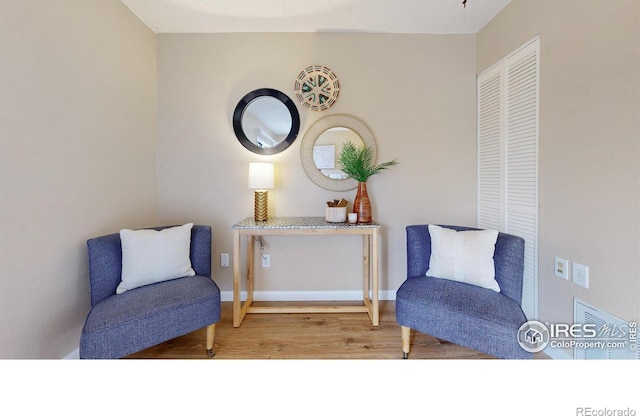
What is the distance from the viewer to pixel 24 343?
48.9 inches

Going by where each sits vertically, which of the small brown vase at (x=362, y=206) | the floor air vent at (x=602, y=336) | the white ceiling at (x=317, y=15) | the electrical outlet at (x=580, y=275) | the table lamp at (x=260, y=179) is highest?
the white ceiling at (x=317, y=15)

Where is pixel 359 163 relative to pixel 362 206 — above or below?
above

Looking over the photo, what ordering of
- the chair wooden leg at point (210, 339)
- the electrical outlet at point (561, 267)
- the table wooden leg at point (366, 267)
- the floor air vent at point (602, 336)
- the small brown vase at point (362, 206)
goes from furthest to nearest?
the table wooden leg at point (366, 267) < the small brown vase at point (362, 206) < the chair wooden leg at point (210, 339) < the electrical outlet at point (561, 267) < the floor air vent at point (602, 336)

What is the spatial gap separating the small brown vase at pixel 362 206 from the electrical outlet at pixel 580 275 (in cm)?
122

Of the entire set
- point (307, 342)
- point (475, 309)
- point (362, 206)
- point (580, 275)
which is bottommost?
point (307, 342)

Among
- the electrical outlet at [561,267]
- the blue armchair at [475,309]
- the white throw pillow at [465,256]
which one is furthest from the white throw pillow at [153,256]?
the electrical outlet at [561,267]

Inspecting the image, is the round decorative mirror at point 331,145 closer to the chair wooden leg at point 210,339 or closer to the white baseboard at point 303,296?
the white baseboard at point 303,296

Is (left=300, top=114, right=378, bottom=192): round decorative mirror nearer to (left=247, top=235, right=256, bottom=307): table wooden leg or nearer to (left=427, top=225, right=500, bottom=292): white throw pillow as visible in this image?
(left=247, top=235, right=256, bottom=307): table wooden leg

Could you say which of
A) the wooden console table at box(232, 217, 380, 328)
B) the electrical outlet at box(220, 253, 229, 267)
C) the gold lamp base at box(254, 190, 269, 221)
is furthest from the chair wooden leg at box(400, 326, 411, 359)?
the electrical outlet at box(220, 253, 229, 267)

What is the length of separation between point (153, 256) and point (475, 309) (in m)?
1.87

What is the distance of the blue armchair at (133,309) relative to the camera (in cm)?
121

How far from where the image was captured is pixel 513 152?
1.86m

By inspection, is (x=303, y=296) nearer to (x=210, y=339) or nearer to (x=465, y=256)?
(x=210, y=339)

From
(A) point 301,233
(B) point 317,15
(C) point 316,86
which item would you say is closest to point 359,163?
(A) point 301,233
